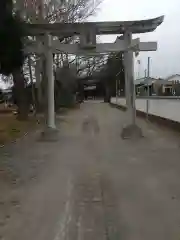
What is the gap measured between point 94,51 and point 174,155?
7999 millimetres

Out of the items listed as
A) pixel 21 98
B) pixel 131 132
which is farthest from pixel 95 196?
pixel 21 98

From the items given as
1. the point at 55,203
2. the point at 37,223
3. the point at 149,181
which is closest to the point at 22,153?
the point at 149,181

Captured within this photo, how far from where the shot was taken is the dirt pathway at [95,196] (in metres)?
6.35

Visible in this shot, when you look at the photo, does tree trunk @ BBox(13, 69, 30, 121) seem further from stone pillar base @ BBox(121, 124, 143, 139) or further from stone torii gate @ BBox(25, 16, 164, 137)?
stone pillar base @ BBox(121, 124, 143, 139)

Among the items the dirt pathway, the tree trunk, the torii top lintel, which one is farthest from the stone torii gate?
the tree trunk

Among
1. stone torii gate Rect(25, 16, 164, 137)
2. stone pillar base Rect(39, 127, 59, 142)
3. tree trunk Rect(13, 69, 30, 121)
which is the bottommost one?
stone pillar base Rect(39, 127, 59, 142)

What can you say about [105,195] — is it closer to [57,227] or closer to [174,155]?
[57,227]

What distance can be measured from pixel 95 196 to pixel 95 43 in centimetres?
1240

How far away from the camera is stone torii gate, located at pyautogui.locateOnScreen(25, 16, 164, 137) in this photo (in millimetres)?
19766

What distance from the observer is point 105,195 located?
8.58 metres

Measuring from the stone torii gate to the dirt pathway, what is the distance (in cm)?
565

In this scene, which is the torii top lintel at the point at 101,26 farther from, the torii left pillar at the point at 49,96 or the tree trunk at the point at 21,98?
the tree trunk at the point at 21,98

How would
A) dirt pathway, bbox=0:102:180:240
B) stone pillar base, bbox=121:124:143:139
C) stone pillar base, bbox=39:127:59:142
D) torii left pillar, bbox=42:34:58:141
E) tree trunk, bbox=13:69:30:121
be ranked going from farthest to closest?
tree trunk, bbox=13:69:30:121, stone pillar base, bbox=121:124:143:139, torii left pillar, bbox=42:34:58:141, stone pillar base, bbox=39:127:59:142, dirt pathway, bbox=0:102:180:240

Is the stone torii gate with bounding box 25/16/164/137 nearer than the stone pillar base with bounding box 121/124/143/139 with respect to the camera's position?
No
